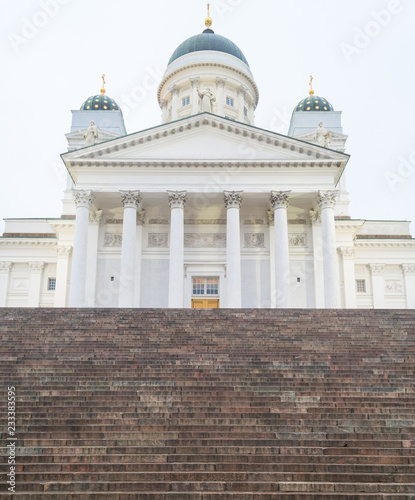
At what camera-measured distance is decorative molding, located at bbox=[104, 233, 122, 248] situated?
30.8 m

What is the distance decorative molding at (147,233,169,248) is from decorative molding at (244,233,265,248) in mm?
4434

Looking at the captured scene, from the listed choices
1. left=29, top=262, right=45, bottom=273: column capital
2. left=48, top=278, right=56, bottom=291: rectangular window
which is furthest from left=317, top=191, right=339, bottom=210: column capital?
left=29, top=262, right=45, bottom=273: column capital

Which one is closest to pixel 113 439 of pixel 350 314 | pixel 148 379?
pixel 148 379

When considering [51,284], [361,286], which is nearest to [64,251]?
[51,284]

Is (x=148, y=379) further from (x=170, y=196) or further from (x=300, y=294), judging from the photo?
(x=300, y=294)

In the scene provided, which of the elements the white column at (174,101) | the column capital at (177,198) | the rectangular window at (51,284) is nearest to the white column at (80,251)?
the column capital at (177,198)

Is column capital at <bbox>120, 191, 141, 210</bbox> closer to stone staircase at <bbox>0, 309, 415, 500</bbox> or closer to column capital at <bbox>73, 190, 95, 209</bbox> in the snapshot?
column capital at <bbox>73, 190, 95, 209</bbox>

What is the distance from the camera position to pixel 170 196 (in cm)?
2823

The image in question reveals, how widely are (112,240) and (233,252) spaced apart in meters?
7.49

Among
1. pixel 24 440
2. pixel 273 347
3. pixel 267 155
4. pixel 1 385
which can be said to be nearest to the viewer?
pixel 24 440

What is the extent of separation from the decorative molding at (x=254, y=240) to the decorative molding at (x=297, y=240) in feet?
5.00

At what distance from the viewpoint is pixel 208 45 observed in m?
49.5

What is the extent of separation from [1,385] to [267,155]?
20.2m

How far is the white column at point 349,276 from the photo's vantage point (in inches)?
1401
